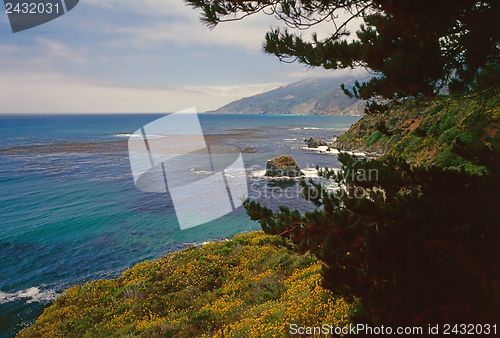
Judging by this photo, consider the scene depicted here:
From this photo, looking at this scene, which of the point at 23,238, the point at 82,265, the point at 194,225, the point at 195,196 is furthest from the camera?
the point at 195,196

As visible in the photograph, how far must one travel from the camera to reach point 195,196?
40469 millimetres

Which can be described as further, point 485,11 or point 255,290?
point 255,290

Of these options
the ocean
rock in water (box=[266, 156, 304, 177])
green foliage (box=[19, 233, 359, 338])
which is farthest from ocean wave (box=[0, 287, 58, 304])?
rock in water (box=[266, 156, 304, 177])

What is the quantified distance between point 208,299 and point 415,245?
9151 millimetres

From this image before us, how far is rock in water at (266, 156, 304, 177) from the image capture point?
150ft

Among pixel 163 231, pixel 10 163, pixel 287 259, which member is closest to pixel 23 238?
pixel 163 231

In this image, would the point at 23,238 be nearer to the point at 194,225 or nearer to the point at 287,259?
the point at 194,225

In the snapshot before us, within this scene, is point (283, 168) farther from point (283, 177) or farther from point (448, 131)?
point (448, 131)

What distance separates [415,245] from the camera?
197 inches

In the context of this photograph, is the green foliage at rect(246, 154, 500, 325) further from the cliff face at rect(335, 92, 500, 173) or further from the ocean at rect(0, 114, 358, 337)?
the ocean at rect(0, 114, 358, 337)

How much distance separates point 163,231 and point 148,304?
16.3m

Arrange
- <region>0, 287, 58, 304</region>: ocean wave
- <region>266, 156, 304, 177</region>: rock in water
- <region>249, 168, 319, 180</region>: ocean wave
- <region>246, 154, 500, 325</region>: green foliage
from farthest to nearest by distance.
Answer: <region>249, 168, 319, 180</region>: ocean wave
<region>266, 156, 304, 177</region>: rock in water
<region>0, 287, 58, 304</region>: ocean wave
<region>246, 154, 500, 325</region>: green foliage

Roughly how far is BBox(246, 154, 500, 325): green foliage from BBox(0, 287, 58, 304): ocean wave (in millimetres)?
17020

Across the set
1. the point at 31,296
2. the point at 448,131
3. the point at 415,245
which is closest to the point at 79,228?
the point at 31,296
